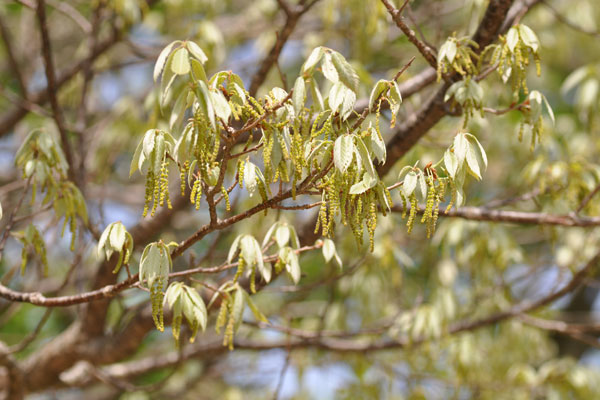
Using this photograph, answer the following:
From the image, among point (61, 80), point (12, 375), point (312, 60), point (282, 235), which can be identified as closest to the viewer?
point (312, 60)

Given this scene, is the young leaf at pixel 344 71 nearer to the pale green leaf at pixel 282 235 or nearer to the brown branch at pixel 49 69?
the pale green leaf at pixel 282 235

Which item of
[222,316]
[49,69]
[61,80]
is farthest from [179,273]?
[61,80]

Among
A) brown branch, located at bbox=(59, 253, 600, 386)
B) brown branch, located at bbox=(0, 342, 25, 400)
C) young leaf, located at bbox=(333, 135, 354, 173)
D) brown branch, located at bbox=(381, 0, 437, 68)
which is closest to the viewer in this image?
young leaf, located at bbox=(333, 135, 354, 173)

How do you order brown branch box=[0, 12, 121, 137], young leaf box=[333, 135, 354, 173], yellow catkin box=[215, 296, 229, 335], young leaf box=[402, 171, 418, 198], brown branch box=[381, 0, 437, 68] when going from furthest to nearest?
brown branch box=[0, 12, 121, 137], brown branch box=[381, 0, 437, 68], yellow catkin box=[215, 296, 229, 335], young leaf box=[402, 171, 418, 198], young leaf box=[333, 135, 354, 173]

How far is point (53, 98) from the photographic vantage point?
85.2 inches

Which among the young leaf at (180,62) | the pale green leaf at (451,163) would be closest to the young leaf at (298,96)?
the young leaf at (180,62)

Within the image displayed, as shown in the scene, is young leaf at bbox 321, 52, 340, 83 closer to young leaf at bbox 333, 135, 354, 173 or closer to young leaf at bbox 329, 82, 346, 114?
young leaf at bbox 329, 82, 346, 114

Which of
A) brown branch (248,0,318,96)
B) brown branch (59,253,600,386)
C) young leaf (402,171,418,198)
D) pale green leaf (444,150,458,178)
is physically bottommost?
brown branch (59,253,600,386)

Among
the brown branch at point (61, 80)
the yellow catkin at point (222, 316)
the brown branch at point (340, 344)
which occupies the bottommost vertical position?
the brown branch at point (340, 344)

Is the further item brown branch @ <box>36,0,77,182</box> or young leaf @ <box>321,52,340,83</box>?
brown branch @ <box>36,0,77,182</box>

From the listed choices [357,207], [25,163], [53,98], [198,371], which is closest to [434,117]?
[357,207]

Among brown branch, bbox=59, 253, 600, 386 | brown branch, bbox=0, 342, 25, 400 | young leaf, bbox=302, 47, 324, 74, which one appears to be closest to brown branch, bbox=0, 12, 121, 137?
brown branch, bbox=0, 342, 25, 400

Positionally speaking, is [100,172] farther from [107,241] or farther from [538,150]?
[538,150]

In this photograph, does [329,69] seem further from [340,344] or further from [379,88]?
[340,344]
